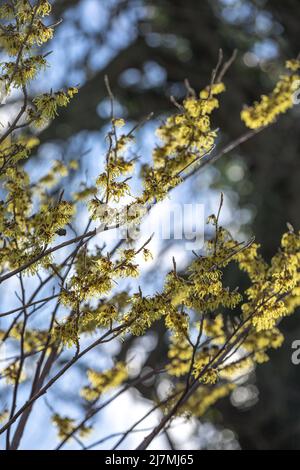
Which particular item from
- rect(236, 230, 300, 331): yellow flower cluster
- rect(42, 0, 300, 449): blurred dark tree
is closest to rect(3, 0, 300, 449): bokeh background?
rect(42, 0, 300, 449): blurred dark tree

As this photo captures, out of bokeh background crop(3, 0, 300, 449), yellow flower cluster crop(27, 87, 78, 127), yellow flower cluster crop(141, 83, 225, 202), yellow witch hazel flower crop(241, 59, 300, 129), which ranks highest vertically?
bokeh background crop(3, 0, 300, 449)

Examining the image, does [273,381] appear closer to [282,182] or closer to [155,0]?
[282,182]

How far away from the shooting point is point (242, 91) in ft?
28.4

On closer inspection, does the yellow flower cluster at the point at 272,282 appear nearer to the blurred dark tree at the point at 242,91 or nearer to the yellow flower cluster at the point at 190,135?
the yellow flower cluster at the point at 190,135

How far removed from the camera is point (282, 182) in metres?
8.78

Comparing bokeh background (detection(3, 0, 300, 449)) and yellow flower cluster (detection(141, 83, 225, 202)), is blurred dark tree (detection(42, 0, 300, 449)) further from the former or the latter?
yellow flower cluster (detection(141, 83, 225, 202))

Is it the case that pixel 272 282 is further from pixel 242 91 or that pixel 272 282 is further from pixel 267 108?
pixel 242 91

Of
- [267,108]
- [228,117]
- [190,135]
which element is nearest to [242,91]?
[228,117]

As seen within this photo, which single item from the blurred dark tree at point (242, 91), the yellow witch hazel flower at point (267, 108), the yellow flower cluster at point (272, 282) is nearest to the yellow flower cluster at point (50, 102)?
the yellow flower cluster at point (272, 282)

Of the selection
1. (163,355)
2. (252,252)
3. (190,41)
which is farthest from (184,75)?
(252,252)

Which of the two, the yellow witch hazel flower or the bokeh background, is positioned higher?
the bokeh background

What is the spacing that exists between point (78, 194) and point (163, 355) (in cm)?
439

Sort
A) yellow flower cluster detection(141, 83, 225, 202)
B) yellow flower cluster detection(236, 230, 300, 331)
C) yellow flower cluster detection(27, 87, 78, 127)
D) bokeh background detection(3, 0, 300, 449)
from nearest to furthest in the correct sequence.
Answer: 1. yellow flower cluster detection(27, 87, 78, 127)
2. yellow flower cluster detection(236, 230, 300, 331)
3. yellow flower cluster detection(141, 83, 225, 202)
4. bokeh background detection(3, 0, 300, 449)

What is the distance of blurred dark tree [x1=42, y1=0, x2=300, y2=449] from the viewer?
7.71 metres
